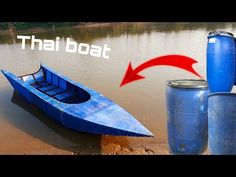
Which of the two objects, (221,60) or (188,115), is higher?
(221,60)

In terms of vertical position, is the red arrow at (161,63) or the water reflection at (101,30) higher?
the water reflection at (101,30)

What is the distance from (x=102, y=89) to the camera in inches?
383

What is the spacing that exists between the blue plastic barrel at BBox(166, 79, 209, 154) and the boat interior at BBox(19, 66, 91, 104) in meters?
3.09

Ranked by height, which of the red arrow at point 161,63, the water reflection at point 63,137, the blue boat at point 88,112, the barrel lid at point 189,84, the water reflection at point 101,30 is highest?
the water reflection at point 101,30

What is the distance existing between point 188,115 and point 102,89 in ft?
16.8

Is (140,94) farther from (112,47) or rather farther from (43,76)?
(112,47)

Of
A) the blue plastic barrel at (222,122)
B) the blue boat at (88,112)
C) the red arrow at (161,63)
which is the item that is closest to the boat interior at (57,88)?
the blue boat at (88,112)

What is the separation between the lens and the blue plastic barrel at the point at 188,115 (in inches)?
194

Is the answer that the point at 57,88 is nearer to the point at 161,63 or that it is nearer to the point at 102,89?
the point at 102,89

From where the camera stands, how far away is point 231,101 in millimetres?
4398

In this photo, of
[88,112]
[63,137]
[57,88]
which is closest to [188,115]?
[88,112]

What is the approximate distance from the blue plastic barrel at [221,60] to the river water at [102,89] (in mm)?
1908

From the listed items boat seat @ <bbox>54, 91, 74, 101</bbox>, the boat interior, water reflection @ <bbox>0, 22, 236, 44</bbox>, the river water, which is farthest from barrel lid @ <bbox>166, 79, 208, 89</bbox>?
water reflection @ <bbox>0, 22, 236, 44</bbox>

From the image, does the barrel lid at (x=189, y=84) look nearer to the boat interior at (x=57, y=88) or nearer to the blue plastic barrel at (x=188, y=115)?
the blue plastic barrel at (x=188, y=115)
